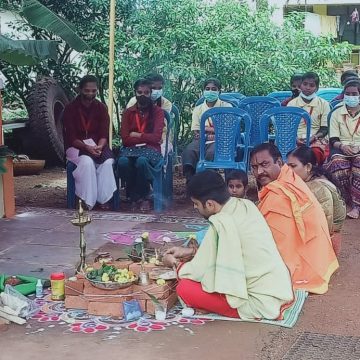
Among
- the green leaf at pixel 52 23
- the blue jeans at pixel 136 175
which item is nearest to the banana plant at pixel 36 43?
the green leaf at pixel 52 23

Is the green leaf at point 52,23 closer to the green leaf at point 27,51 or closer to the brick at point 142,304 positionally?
the green leaf at point 27,51

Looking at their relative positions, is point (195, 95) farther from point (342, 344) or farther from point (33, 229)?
point (342, 344)

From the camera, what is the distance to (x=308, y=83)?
8828mm

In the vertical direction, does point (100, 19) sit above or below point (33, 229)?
above

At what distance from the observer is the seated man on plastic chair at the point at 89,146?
7938mm

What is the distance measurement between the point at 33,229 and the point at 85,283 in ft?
8.50

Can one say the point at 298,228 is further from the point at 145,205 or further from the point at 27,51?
the point at 145,205

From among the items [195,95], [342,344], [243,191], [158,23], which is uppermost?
[158,23]

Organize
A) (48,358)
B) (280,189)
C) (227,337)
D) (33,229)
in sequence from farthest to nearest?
1. (33,229)
2. (280,189)
3. (227,337)
4. (48,358)

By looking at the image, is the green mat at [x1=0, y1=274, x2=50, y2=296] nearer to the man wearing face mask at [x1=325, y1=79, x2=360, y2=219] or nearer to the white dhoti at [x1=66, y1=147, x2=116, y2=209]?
the white dhoti at [x1=66, y1=147, x2=116, y2=209]

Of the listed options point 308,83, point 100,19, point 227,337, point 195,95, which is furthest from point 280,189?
point 100,19

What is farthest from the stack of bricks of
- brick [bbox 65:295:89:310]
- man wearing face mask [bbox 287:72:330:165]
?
man wearing face mask [bbox 287:72:330:165]

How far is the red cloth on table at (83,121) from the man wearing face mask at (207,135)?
1153 millimetres

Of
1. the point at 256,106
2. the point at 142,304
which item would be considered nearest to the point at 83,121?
the point at 256,106
